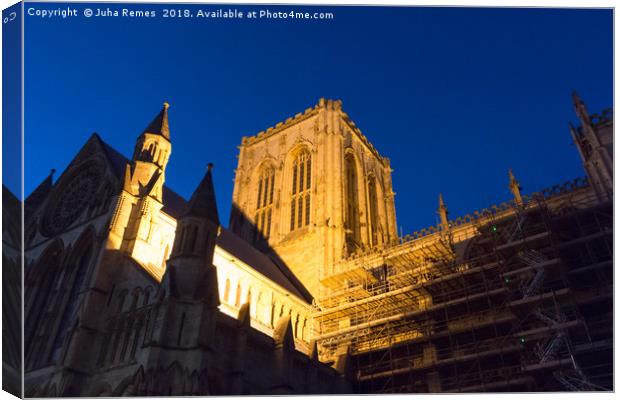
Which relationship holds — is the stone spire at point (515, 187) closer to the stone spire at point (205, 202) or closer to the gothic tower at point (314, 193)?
the gothic tower at point (314, 193)

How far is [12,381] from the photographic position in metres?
14.6

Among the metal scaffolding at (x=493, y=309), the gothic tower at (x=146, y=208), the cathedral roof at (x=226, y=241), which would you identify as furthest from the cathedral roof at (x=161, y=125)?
the metal scaffolding at (x=493, y=309)

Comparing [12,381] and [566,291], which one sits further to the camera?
[566,291]

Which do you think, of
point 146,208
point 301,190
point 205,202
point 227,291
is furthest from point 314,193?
point 205,202

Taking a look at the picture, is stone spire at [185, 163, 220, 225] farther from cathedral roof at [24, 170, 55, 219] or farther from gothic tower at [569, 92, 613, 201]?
gothic tower at [569, 92, 613, 201]

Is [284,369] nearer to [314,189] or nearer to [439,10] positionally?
[439,10]

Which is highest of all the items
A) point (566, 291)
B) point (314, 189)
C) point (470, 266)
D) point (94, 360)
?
point (314, 189)

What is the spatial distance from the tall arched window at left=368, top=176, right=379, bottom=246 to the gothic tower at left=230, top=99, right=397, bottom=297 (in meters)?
0.10

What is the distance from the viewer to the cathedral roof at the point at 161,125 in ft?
90.9

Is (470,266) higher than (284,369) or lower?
higher

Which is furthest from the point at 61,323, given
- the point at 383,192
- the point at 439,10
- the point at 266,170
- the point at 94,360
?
the point at 383,192

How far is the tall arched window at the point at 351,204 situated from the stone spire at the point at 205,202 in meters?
19.8

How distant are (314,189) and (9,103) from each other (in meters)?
31.0

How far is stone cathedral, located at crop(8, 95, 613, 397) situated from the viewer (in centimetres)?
1858
